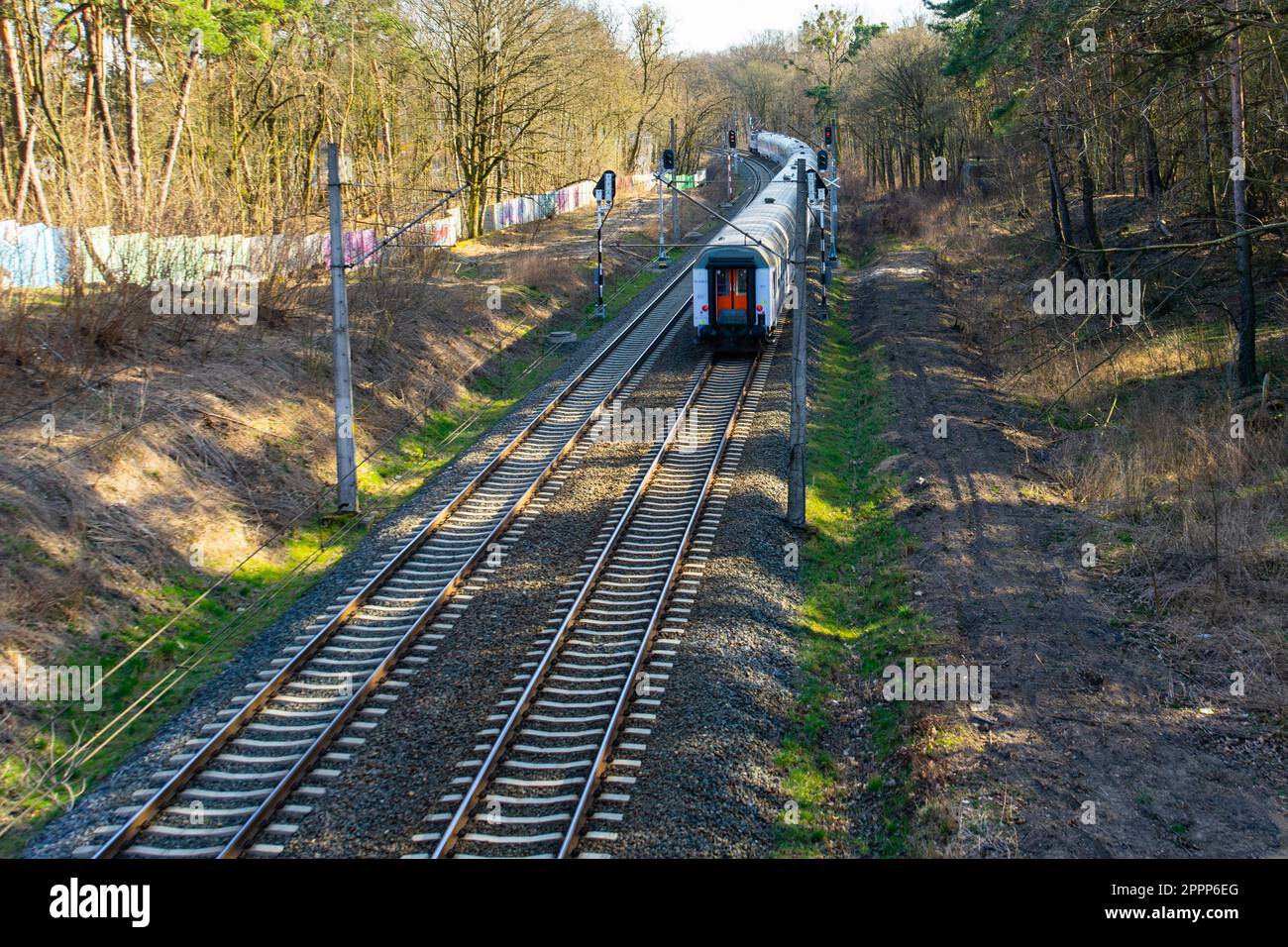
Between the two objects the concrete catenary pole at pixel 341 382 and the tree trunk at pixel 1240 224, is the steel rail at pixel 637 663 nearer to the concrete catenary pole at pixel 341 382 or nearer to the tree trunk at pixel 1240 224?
the concrete catenary pole at pixel 341 382

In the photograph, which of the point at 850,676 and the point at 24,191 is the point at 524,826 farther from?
the point at 24,191

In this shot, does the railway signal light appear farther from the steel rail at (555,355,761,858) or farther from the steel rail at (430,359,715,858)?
the steel rail at (430,359,715,858)

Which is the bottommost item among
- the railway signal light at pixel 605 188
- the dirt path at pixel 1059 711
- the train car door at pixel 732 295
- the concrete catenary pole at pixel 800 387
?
the dirt path at pixel 1059 711

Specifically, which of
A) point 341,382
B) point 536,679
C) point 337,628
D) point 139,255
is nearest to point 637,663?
point 536,679

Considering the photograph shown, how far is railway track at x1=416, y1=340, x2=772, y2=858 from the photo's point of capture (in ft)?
27.1

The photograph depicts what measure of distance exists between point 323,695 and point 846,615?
251 inches

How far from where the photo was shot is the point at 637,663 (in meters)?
10.7

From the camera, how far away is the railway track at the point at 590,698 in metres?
8.25

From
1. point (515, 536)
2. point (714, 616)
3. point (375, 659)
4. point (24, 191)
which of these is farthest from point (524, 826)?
point (24, 191)

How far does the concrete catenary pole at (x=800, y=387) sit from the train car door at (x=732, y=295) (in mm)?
8881

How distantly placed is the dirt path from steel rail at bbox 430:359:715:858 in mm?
3865

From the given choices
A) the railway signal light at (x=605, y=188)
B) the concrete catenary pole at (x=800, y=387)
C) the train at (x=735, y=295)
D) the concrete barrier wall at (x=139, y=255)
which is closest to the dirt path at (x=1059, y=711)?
the concrete catenary pole at (x=800, y=387)

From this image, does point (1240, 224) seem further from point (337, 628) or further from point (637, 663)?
point (337, 628)

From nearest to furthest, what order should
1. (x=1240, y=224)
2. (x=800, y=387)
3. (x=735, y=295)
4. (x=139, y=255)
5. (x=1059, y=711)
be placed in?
(x=1059, y=711) → (x=1240, y=224) → (x=800, y=387) → (x=139, y=255) → (x=735, y=295)
